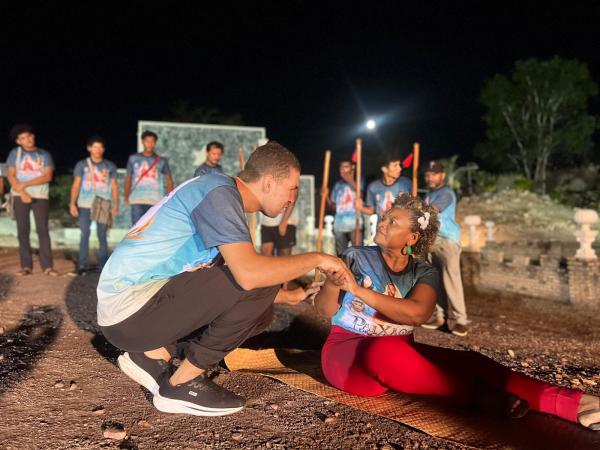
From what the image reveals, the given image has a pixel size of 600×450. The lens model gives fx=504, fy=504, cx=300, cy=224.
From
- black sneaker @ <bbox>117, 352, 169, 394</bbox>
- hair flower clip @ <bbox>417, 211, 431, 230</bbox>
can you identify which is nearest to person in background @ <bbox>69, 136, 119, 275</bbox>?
black sneaker @ <bbox>117, 352, 169, 394</bbox>

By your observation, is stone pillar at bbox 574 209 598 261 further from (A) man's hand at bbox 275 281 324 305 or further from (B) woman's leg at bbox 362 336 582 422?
(A) man's hand at bbox 275 281 324 305

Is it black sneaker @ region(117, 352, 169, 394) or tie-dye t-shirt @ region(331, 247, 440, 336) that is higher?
tie-dye t-shirt @ region(331, 247, 440, 336)

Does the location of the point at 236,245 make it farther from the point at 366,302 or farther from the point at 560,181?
the point at 560,181

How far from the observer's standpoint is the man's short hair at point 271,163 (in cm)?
233

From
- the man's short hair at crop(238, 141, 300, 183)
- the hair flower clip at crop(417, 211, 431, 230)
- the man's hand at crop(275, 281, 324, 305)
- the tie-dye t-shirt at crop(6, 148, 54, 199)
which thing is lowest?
the man's hand at crop(275, 281, 324, 305)

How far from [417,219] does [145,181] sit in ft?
14.8

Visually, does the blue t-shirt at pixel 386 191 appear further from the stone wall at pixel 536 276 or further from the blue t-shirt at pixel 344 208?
the stone wall at pixel 536 276

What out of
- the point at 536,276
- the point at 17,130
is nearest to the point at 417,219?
the point at 17,130

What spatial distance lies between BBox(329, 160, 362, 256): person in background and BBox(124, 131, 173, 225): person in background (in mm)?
2202

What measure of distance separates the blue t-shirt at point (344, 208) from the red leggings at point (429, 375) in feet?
12.7

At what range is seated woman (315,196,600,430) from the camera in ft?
7.97

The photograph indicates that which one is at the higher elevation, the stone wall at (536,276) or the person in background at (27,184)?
the person in background at (27,184)

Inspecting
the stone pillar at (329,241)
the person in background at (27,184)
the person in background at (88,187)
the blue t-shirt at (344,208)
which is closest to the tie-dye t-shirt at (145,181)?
the person in background at (88,187)

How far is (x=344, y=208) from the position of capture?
6605 millimetres
